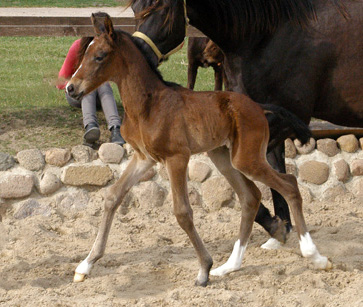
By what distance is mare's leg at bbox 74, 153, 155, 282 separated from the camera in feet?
13.8

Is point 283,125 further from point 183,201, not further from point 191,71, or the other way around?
point 191,71

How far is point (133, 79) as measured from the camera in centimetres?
404

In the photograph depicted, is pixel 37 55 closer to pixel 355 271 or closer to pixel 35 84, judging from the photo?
pixel 35 84

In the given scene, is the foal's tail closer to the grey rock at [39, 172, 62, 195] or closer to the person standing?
the person standing

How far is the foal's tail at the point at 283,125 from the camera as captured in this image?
14.0ft

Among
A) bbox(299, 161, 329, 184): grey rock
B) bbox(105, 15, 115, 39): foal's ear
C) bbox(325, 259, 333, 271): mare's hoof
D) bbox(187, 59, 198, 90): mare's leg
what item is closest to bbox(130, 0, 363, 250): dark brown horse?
bbox(105, 15, 115, 39): foal's ear

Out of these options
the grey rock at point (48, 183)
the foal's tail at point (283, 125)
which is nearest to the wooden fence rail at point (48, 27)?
the grey rock at point (48, 183)

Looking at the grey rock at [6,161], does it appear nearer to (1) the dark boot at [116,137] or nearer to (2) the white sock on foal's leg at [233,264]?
(1) the dark boot at [116,137]

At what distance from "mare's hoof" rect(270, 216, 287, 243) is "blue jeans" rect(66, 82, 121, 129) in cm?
195

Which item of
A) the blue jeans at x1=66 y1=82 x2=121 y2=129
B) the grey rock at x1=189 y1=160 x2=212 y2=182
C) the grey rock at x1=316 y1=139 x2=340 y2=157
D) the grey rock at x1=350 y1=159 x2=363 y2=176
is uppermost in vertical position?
the blue jeans at x1=66 y1=82 x2=121 y2=129

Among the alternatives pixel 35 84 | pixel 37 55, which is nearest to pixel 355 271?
pixel 35 84

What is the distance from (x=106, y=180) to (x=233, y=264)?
1.69 m

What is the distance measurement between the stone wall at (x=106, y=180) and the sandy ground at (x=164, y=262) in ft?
0.31

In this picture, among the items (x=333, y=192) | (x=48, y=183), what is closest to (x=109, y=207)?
(x=48, y=183)
